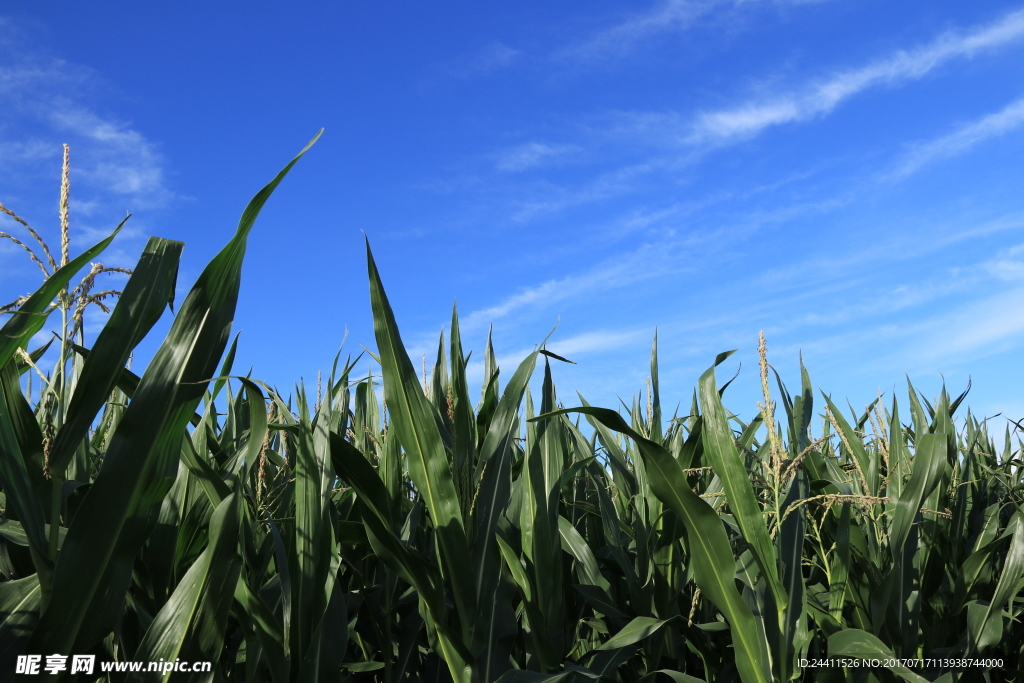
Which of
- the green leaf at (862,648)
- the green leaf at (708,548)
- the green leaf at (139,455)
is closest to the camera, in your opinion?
the green leaf at (139,455)

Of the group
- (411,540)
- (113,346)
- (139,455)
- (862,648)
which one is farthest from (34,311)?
(862,648)

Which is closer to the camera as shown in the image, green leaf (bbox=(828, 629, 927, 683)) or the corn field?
the corn field

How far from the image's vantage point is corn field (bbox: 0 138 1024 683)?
109cm

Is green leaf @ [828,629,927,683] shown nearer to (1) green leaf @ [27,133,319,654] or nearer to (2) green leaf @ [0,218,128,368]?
(1) green leaf @ [27,133,319,654]

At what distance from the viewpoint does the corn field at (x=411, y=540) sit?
3.57ft

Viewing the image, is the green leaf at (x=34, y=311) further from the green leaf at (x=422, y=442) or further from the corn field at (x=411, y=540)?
the green leaf at (x=422, y=442)

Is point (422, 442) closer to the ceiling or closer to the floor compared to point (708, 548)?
closer to the ceiling

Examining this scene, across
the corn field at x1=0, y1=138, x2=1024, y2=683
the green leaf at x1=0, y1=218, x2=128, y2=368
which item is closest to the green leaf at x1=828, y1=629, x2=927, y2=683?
the corn field at x1=0, y1=138, x2=1024, y2=683

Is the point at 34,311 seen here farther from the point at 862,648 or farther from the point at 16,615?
the point at 862,648

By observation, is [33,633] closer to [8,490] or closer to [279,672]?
[8,490]

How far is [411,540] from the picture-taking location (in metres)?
1.56

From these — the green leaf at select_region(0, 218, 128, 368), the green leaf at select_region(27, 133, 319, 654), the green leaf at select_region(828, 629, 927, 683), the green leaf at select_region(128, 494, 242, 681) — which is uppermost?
the green leaf at select_region(0, 218, 128, 368)

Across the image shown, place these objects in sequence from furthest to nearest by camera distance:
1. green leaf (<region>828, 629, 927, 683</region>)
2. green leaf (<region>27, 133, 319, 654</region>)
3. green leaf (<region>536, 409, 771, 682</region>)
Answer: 1. green leaf (<region>828, 629, 927, 683</region>)
2. green leaf (<region>536, 409, 771, 682</region>)
3. green leaf (<region>27, 133, 319, 654</region>)

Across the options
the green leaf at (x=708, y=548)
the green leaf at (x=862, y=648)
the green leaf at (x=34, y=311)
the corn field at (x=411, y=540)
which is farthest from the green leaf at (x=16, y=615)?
the green leaf at (x=862, y=648)
